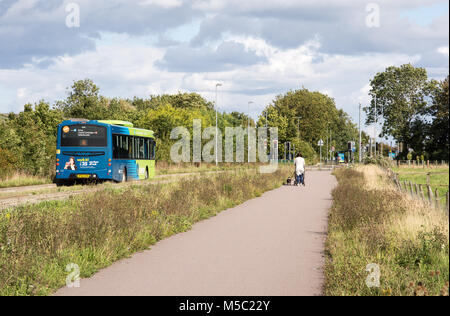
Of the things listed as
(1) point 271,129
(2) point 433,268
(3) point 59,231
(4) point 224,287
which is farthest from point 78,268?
A: (1) point 271,129

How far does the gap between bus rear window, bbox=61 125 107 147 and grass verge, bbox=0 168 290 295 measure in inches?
502

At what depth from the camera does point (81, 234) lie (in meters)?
9.34

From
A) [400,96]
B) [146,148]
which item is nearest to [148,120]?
[146,148]

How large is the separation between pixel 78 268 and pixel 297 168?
22902mm

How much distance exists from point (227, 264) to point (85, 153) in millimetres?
19787

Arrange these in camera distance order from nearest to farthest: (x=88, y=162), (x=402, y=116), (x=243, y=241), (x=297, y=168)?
(x=243, y=241) → (x=88, y=162) → (x=297, y=168) → (x=402, y=116)

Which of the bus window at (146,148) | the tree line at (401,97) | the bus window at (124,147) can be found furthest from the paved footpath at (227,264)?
the tree line at (401,97)

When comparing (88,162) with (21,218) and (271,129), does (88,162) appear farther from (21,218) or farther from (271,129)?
(271,129)

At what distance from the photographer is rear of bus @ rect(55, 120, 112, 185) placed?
2720cm

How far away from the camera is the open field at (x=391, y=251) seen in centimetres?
665

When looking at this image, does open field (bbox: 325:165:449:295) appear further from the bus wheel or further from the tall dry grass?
the bus wheel

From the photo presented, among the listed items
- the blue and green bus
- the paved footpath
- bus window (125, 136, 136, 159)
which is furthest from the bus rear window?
the paved footpath

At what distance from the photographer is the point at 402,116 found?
300 ft

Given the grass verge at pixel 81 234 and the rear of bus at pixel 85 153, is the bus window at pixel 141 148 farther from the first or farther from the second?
the grass verge at pixel 81 234
